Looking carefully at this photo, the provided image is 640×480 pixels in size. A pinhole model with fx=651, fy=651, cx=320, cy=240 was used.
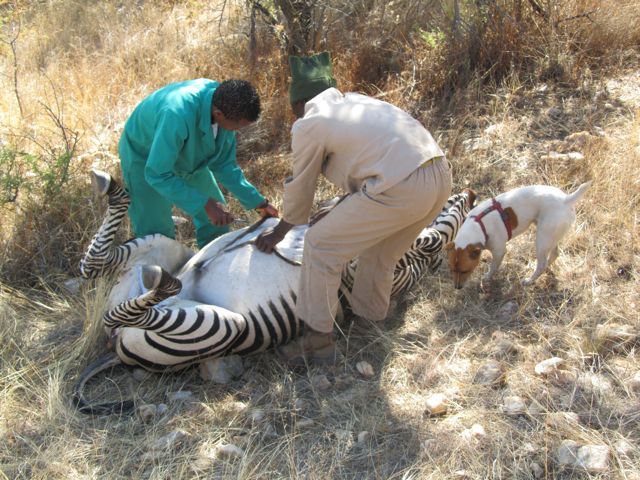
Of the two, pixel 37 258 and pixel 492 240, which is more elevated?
pixel 492 240

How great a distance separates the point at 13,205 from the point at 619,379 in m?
4.58

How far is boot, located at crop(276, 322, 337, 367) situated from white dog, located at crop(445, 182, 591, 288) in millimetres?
1069

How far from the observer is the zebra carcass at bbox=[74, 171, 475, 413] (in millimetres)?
3561

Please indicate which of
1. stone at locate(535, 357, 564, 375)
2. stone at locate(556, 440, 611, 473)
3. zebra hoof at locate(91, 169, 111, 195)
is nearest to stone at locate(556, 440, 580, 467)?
stone at locate(556, 440, 611, 473)

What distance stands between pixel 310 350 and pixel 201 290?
78 centimetres

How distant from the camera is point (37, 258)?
16.5 ft

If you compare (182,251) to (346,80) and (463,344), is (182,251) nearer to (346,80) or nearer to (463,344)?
(463,344)

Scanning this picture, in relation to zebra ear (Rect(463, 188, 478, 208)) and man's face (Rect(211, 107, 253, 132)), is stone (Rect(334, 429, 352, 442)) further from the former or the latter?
zebra ear (Rect(463, 188, 478, 208))

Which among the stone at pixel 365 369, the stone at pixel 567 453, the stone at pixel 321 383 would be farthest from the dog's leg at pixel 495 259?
the stone at pixel 567 453

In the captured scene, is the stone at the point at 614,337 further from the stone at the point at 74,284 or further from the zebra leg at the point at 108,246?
the stone at the point at 74,284

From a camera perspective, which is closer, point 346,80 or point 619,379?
point 619,379

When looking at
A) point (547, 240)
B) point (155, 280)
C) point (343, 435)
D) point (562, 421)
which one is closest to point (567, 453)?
point (562, 421)

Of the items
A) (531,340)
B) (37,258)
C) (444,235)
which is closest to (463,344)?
(531,340)

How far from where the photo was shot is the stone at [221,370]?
379 centimetres
